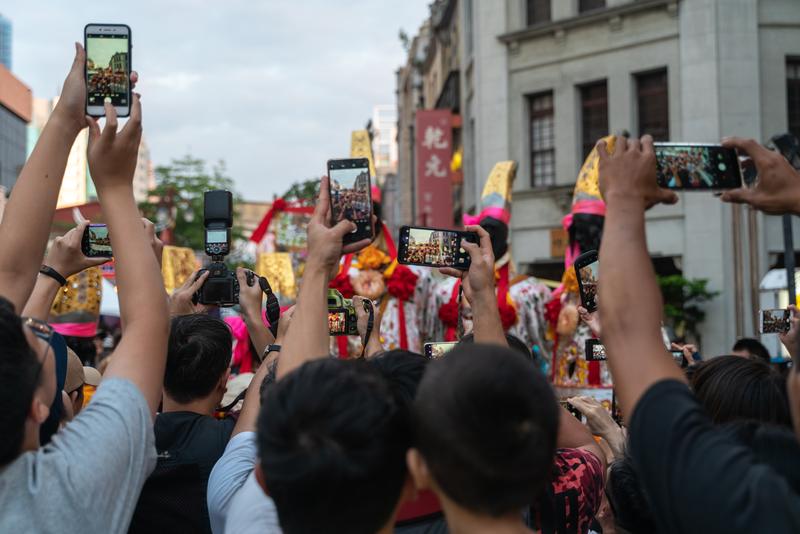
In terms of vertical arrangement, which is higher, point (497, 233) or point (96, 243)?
point (497, 233)

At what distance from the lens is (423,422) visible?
175cm

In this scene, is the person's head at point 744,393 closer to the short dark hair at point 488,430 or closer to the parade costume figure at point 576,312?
the short dark hair at point 488,430

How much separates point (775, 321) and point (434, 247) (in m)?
2.21

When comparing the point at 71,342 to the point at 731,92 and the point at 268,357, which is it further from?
the point at 731,92

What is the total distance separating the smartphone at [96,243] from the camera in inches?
129

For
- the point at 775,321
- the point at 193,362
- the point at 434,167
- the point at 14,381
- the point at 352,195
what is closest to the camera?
the point at 14,381

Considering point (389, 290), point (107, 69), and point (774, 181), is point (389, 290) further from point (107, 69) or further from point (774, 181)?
point (774, 181)

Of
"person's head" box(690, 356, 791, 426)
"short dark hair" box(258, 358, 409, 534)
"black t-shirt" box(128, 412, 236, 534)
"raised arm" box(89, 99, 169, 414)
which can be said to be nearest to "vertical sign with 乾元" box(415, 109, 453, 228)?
"black t-shirt" box(128, 412, 236, 534)

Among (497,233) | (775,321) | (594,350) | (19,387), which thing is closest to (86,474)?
(19,387)

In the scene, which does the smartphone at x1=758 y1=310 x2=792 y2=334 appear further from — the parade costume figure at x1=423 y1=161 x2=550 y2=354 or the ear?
the ear

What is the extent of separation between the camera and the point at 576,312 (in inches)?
298

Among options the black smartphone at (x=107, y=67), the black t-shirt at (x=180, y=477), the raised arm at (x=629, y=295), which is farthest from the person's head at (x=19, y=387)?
the raised arm at (x=629, y=295)

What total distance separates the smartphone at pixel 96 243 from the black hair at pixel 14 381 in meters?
1.35

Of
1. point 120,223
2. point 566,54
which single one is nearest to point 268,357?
point 120,223
